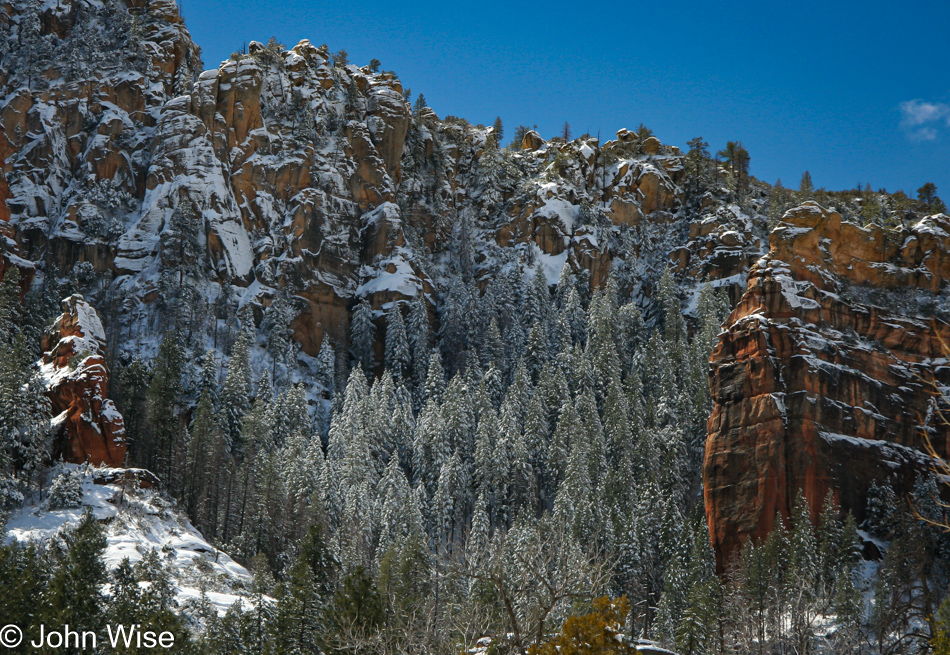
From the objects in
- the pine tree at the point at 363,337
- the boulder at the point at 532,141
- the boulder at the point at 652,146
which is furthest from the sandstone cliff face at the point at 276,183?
the boulder at the point at 532,141

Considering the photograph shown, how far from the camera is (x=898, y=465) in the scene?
209 feet

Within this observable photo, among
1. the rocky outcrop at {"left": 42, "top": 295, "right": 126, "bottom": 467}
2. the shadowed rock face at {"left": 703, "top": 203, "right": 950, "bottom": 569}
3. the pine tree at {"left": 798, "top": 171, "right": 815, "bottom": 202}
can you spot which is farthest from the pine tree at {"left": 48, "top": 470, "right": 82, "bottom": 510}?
the pine tree at {"left": 798, "top": 171, "right": 815, "bottom": 202}

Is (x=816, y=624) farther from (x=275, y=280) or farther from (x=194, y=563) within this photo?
(x=275, y=280)

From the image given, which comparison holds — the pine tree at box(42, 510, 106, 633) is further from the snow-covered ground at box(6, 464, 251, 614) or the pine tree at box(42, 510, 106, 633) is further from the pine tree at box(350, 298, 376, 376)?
the pine tree at box(350, 298, 376, 376)

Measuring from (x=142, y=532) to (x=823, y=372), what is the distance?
172 feet

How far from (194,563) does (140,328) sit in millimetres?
55000

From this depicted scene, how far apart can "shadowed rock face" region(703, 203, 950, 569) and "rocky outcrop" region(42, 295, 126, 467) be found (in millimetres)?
45172

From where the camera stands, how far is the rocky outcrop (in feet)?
168

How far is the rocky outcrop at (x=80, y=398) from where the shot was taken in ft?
168

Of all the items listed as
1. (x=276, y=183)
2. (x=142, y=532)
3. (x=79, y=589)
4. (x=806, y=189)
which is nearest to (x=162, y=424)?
(x=142, y=532)

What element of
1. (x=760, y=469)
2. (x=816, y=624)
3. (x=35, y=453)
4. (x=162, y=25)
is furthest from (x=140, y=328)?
(x=816, y=624)

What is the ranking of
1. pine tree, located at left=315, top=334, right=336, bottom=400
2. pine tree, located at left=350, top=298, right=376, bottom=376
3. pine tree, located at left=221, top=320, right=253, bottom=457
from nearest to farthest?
1. pine tree, located at left=221, top=320, right=253, bottom=457
2. pine tree, located at left=315, top=334, right=336, bottom=400
3. pine tree, located at left=350, top=298, right=376, bottom=376

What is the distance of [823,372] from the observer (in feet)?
217

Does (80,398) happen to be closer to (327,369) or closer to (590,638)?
(327,369)
